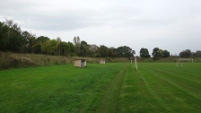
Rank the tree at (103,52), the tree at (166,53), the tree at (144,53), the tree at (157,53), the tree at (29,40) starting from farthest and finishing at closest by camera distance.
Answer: the tree at (144,53)
the tree at (166,53)
the tree at (157,53)
the tree at (103,52)
the tree at (29,40)

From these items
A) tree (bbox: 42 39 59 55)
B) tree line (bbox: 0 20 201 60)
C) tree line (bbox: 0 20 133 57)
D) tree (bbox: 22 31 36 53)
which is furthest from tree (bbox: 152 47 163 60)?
tree (bbox: 22 31 36 53)

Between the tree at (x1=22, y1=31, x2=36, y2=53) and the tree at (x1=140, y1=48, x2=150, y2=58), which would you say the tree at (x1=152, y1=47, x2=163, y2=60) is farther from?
the tree at (x1=22, y1=31, x2=36, y2=53)

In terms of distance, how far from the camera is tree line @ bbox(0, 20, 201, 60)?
2660 inches

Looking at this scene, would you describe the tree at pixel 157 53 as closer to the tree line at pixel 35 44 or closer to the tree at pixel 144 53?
the tree at pixel 144 53

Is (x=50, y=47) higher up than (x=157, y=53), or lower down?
higher up

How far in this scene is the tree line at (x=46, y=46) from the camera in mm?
67562

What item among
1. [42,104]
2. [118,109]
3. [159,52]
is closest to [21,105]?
[42,104]

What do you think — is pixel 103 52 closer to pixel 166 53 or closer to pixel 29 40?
pixel 166 53

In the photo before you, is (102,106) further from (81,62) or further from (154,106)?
(81,62)

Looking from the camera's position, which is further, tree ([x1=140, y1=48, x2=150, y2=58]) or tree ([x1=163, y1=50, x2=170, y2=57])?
tree ([x1=140, y1=48, x2=150, y2=58])

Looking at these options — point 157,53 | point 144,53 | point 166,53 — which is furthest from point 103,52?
point 166,53

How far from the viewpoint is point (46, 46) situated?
333ft

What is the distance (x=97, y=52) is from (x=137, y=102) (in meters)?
127

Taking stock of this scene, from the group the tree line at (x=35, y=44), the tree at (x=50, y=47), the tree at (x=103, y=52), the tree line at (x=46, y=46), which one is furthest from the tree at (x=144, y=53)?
the tree at (x=50, y=47)
